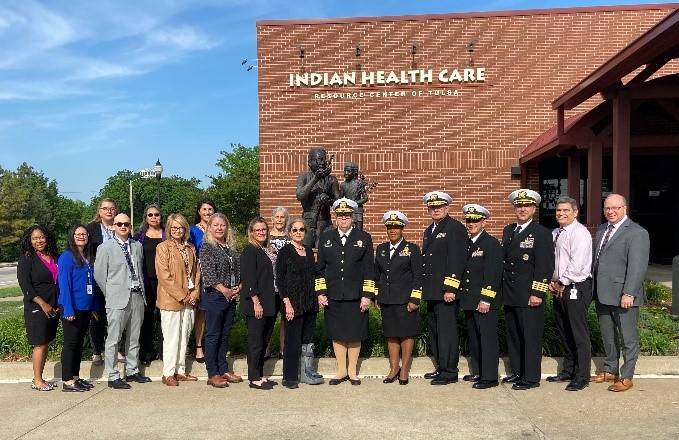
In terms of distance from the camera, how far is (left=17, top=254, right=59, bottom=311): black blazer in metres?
5.52

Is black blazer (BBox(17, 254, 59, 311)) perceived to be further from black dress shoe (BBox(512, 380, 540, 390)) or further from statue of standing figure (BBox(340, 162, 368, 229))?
black dress shoe (BBox(512, 380, 540, 390))

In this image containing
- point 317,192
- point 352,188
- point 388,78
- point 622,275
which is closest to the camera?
point 622,275

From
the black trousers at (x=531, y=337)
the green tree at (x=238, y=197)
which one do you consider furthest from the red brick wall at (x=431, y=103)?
the green tree at (x=238, y=197)

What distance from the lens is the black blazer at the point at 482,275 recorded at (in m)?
5.49

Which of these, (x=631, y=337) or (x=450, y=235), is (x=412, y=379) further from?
(x=631, y=337)

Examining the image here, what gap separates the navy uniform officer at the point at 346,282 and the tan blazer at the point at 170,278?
1296mm

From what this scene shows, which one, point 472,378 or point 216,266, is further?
point 472,378

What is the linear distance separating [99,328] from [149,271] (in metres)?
0.83

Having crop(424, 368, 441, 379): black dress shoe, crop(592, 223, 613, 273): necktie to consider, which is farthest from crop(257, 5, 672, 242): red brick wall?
crop(592, 223, 613, 273): necktie

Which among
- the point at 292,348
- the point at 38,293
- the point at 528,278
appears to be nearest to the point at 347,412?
the point at 292,348

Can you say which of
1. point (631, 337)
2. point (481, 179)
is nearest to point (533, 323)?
point (631, 337)

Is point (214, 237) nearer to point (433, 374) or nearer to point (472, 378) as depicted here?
point (433, 374)

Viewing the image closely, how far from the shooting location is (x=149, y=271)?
6.12 meters

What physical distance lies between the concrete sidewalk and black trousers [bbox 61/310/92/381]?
210mm
